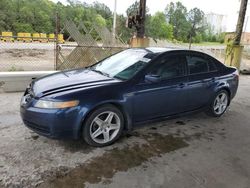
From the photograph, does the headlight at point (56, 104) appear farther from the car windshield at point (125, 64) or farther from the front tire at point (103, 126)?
the car windshield at point (125, 64)

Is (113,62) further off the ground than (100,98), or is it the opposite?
(113,62)

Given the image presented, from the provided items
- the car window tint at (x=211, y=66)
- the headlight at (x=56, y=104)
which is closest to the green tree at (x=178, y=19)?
the car window tint at (x=211, y=66)

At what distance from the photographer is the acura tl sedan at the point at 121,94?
10.4 feet

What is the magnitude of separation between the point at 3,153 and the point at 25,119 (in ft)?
1.59

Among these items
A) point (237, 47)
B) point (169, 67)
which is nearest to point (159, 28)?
point (237, 47)

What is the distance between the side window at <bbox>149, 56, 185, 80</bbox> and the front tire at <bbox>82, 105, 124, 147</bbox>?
85 centimetres

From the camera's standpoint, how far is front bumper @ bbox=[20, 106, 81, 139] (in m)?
3.09

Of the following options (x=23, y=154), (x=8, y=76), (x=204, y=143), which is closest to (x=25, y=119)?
(x=23, y=154)

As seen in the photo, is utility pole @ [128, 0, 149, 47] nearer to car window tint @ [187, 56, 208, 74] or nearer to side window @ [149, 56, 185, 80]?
car window tint @ [187, 56, 208, 74]

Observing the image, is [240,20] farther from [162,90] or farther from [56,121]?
[56,121]

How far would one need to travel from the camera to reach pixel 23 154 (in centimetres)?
320

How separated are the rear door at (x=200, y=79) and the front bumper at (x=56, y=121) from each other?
1.99 metres

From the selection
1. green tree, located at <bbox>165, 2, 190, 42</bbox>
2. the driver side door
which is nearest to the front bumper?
the driver side door

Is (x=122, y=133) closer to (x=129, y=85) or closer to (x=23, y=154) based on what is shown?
(x=129, y=85)
